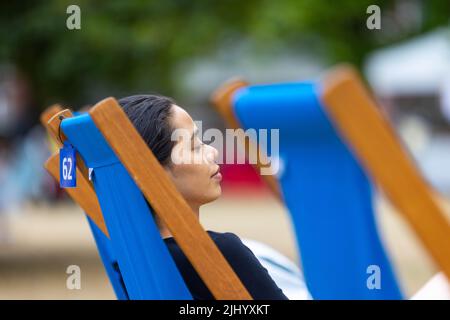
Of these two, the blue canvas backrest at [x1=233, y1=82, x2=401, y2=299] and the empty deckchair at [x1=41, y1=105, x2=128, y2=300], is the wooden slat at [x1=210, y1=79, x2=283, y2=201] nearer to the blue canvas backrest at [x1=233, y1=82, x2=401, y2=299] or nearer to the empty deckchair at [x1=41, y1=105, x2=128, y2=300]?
the blue canvas backrest at [x1=233, y1=82, x2=401, y2=299]

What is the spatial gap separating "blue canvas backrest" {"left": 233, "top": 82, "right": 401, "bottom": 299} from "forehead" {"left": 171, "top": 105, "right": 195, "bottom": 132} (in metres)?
0.20

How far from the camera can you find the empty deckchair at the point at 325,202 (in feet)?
9.29

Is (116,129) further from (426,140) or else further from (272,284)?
(426,140)

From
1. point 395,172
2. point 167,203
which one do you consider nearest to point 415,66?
point 167,203

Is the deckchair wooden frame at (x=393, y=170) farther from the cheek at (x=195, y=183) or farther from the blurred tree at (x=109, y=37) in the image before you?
the blurred tree at (x=109, y=37)

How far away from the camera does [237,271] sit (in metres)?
2.57

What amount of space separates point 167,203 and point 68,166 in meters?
0.48

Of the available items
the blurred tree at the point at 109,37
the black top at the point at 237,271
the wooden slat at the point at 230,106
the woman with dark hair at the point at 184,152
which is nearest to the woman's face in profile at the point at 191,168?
the woman with dark hair at the point at 184,152

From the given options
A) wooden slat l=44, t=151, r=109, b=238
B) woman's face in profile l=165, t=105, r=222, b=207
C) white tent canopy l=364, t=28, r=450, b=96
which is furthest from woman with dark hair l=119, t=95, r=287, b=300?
white tent canopy l=364, t=28, r=450, b=96

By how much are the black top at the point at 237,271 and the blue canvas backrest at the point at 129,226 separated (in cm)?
6
